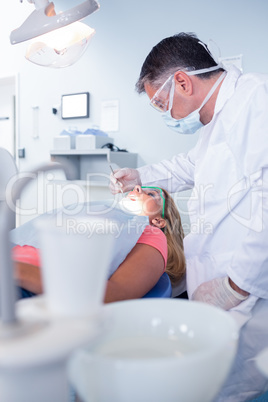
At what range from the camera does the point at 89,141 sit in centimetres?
299

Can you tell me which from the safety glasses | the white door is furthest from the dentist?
the white door

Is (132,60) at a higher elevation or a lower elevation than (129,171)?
higher

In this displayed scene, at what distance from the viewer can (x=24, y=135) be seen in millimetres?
3746

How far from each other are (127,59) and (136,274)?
8.10ft

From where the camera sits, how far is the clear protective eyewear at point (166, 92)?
1408 millimetres

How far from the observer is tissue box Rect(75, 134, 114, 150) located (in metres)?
2.97

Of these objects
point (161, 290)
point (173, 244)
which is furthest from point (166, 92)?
point (161, 290)

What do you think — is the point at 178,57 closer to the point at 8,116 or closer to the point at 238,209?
the point at 238,209

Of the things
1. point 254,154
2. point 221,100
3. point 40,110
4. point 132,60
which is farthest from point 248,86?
point 40,110

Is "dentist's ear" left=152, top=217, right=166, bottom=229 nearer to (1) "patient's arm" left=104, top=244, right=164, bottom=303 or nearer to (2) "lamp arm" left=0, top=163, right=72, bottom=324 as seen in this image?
(1) "patient's arm" left=104, top=244, right=164, bottom=303

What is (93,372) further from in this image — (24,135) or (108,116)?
(24,135)

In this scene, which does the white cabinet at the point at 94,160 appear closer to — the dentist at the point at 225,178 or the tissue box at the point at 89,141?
the tissue box at the point at 89,141

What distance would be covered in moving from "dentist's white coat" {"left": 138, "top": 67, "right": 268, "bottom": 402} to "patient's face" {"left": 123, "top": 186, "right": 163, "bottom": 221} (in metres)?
0.21

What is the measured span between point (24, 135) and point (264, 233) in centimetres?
312
